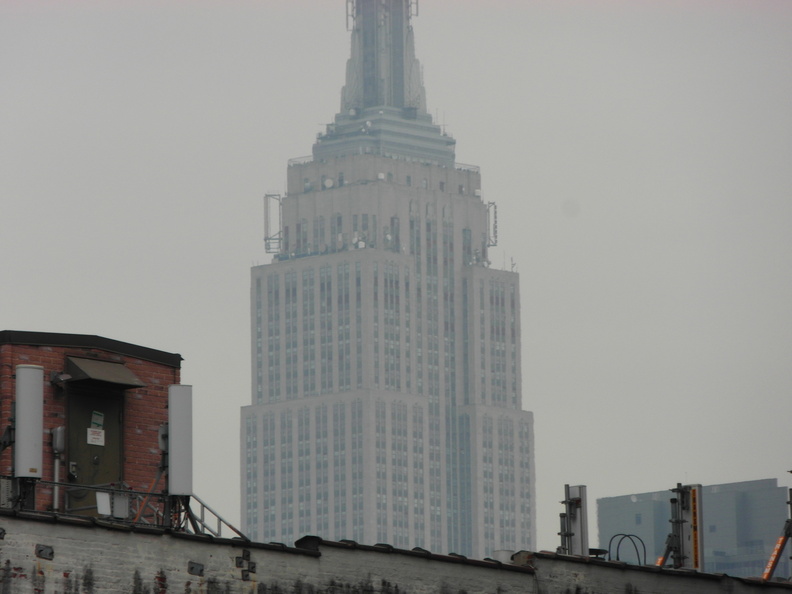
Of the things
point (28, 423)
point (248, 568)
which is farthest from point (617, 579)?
point (28, 423)

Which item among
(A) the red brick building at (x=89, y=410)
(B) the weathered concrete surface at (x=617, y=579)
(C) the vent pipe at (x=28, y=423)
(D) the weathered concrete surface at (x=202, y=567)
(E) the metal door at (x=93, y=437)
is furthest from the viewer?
(E) the metal door at (x=93, y=437)

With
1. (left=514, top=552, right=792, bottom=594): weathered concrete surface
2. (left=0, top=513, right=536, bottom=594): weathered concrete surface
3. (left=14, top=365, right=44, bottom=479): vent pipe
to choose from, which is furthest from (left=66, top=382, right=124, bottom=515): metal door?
(left=514, top=552, right=792, bottom=594): weathered concrete surface

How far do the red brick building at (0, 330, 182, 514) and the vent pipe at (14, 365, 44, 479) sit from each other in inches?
262

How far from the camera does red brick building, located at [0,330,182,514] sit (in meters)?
48.5

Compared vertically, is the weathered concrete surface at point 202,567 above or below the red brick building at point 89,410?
below

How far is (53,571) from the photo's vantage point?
36.6 metres

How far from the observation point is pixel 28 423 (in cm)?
4091

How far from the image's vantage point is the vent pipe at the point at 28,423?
4053 cm

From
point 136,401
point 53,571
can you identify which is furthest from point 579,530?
point 53,571

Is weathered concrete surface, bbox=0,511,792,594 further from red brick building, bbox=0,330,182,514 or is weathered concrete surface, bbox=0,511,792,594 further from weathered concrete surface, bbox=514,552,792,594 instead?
red brick building, bbox=0,330,182,514

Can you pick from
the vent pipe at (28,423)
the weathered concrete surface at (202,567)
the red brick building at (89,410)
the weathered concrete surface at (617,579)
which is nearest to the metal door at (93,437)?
the red brick building at (89,410)

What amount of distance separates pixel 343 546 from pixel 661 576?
8404mm

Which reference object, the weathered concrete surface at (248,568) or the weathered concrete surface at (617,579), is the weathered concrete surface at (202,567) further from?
the weathered concrete surface at (617,579)

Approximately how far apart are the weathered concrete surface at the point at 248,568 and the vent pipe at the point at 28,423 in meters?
3.73
